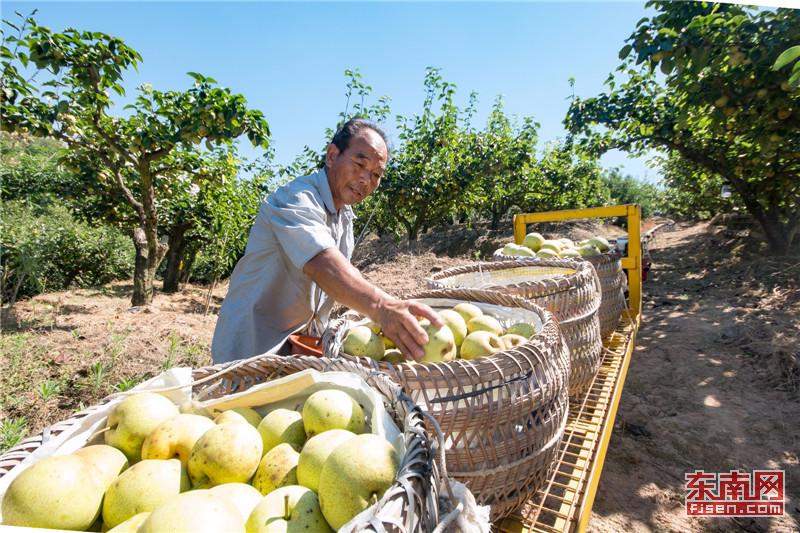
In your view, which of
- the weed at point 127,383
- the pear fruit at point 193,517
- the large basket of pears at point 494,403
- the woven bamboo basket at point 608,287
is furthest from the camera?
the weed at point 127,383

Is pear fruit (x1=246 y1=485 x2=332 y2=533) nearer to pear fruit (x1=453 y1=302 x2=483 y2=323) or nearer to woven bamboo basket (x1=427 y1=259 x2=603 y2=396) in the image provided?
pear fruit (x1=453 y1=302 x2=483 y2=323)

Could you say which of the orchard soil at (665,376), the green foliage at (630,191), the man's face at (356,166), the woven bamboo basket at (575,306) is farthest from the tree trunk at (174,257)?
the green foliage at (630,191)

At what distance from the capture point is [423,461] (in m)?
0.74

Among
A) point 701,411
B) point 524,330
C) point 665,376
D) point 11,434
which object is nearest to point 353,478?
point 524,330

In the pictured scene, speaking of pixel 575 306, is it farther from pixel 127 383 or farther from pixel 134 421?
pixel 127 383

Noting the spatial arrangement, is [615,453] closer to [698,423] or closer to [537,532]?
[698,423]

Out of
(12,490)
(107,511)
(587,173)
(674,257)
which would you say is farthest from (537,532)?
(587,173)

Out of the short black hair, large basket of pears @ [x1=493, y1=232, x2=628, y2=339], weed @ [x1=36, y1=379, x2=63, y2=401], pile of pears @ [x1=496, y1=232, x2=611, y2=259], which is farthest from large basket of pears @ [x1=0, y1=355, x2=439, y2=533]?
weed @ [x1=36, y1=379, x2=63, y2=401]

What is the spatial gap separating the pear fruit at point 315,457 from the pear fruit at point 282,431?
145 mm

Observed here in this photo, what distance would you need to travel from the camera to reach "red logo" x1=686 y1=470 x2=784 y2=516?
2578mm

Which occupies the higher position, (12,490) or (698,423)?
(12,490)

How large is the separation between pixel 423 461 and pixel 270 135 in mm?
6398

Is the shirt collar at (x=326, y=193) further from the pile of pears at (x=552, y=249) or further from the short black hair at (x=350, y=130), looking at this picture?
the pile of pears at (x=552, y=249)

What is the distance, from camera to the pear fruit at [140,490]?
781 mm
